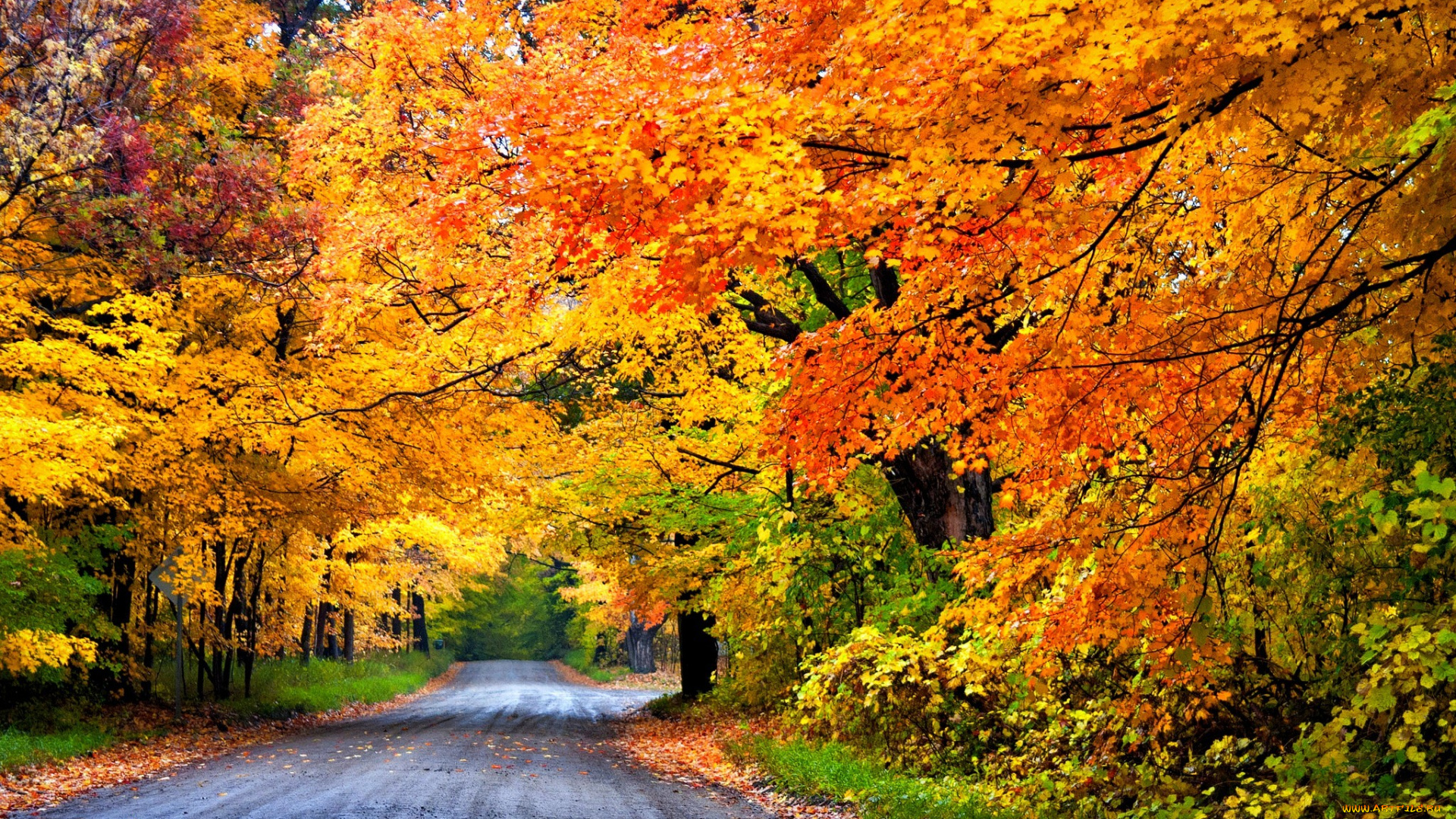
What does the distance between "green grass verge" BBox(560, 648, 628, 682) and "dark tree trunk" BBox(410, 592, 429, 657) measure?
843 cm

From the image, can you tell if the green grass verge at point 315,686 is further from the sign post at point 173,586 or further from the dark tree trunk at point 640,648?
the dark tree trunk at point 640,648

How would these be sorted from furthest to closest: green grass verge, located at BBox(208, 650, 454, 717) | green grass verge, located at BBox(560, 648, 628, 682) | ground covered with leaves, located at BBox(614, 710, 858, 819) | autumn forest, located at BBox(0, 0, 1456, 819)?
green grass verge, located at BBox(560, 648, 628, 682) < green grass verge, located at BBox(208, 650, 454, 717) < ground covered with leaves, located at BBox(614, 710, 858, 819) < autumn forest, located at BBox(0, 0, 1456, 819)

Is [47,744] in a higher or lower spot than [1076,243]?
lower

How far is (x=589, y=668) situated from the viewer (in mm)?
56688

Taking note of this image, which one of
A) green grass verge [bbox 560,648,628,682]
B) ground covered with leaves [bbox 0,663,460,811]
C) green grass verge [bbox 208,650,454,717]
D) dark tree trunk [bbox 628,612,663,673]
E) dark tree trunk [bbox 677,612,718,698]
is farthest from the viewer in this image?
green grass verge [bbox 560,648,628,682]

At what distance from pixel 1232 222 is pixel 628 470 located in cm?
1262

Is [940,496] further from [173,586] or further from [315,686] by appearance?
[315,686]

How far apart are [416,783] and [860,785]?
4.58m

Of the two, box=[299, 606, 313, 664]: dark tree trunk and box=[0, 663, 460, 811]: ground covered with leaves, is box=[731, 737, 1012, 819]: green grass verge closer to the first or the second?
box=[0, 663, 460, 811]: ground covered with leaves

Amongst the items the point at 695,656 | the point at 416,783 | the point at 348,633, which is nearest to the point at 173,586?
the point at 416,783

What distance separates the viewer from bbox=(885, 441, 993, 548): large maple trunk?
35.1ft

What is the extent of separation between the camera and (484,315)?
1132cm

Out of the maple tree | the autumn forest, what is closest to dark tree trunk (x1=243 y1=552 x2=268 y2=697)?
the autumn forest

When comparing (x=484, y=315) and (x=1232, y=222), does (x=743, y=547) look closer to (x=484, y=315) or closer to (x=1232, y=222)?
(x=484, y=315)
